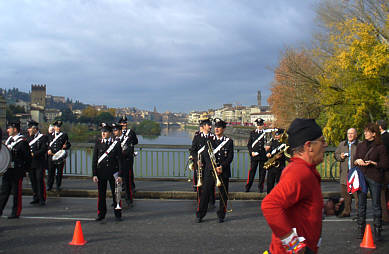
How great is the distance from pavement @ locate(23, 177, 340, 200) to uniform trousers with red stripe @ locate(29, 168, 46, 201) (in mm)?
1093

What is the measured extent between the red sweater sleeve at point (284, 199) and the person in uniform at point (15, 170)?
22.2 feet

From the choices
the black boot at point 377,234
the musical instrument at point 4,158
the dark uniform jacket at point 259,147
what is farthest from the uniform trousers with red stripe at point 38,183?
the black boot at point 377,234

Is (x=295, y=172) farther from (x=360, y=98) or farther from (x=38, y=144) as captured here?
(x=360, y=98)

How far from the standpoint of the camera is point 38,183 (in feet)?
30.3

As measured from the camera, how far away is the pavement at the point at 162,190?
34.0 ft

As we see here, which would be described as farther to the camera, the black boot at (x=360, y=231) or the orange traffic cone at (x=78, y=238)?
the black boot at (x=360, y=231)

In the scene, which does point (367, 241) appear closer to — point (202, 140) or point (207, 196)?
point (207, 196)

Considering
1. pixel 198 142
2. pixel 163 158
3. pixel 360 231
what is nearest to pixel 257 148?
pixel 198 142

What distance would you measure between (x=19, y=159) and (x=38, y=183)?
4.78ft

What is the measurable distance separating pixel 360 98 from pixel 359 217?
20129 millimetres

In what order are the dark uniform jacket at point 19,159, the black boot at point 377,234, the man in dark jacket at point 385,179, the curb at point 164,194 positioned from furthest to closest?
the curb at point 164,194
the dark uniform jacket at point 19,159
the man in dark jacket at point 385,179
the black boot at point 377,234

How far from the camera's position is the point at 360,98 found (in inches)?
965

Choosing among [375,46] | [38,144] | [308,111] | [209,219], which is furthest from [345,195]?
[308,111]

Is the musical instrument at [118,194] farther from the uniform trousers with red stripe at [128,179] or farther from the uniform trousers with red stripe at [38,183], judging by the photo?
the uniform trousers with red stripe at [38,183]
